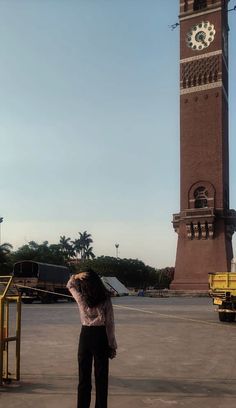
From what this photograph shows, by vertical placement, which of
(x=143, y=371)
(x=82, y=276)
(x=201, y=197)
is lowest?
(x=143, y=371)

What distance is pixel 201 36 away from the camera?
64312 mm

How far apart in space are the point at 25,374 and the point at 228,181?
191 feet

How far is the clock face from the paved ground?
5539 centimetres

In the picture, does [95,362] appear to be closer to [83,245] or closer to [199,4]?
[199,4]

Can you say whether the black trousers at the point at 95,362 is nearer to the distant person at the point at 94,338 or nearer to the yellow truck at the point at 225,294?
the distant person at the point at 94,338

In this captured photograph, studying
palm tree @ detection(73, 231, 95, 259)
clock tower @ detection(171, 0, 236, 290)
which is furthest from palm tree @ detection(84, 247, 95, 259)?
clock tower @ detection(171, 0, 236, 290)

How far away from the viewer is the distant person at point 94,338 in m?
5.27

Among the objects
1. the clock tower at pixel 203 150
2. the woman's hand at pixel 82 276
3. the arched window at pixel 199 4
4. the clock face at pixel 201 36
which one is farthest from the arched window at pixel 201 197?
the woman's hand at pixel 82 276

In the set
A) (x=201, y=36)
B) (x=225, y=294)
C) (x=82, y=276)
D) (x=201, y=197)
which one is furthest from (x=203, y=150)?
(x=82, y=276)

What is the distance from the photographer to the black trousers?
5.26m

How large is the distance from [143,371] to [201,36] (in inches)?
2425

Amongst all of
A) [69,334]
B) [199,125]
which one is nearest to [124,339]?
[69,334]

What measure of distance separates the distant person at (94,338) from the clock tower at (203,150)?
53.6 metres

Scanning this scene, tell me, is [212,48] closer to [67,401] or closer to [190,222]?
[190,222]
